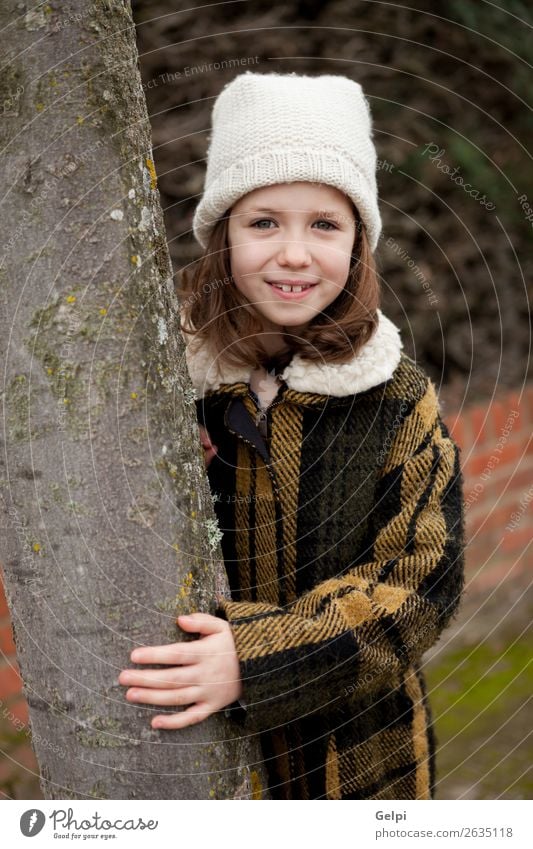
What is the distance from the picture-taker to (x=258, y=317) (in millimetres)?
1267

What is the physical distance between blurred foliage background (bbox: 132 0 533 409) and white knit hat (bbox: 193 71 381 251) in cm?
95

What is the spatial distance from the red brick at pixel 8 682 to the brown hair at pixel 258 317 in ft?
3.54

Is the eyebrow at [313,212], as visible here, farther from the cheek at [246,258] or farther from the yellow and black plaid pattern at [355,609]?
the yellow and black plaid pattern at [355,609]

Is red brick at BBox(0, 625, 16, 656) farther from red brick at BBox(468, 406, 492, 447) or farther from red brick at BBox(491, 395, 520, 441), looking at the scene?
red brick at BBox(491, 395, 520, 441)

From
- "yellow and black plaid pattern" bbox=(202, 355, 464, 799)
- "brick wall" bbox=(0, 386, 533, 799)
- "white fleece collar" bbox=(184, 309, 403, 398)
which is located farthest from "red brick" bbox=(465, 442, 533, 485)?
"white fleece collar" bbox=(184, 309, 403, 398)

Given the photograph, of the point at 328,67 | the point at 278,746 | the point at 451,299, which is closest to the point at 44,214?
the point at 278,746

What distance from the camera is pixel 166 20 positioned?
2.16 metres

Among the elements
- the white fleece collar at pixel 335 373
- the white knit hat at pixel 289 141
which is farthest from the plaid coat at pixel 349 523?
the white knit hat at pixel 289 141

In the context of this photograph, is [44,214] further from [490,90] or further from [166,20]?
[490,90]

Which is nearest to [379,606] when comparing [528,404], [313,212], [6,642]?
[313,212]

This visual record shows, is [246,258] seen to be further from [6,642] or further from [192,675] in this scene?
[6,642]

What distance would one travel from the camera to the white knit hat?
1.15 meters

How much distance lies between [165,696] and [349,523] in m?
0.39
